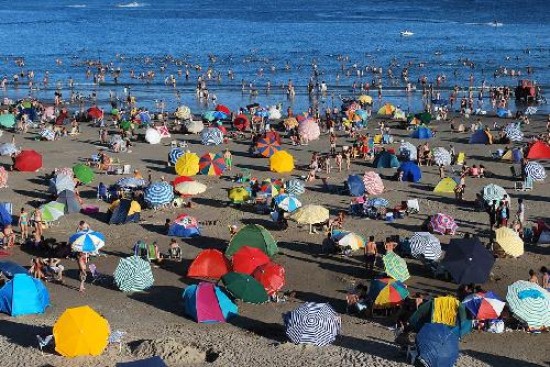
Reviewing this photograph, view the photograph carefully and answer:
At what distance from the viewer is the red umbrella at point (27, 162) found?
122 feet

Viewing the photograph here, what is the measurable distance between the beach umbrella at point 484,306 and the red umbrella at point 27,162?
23.0 m

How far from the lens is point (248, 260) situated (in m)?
23.7

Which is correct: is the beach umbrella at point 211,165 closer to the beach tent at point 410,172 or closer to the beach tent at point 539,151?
the beach tent at point 410,172

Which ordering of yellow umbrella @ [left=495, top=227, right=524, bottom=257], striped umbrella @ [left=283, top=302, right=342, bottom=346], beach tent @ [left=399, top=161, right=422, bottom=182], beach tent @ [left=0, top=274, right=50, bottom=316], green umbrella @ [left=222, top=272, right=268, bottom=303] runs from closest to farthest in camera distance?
striped umbrella @ [left=283, top=302, right=342, bottom=346] < beach tent @ [left=0, top=274, right=50, bottom=316] < green umbrella @ [left=222, top=272, right=268, bottom=303] < yellow umbrella @ [left=495, top=227, right=524, bottom=257] < beach tent @ [left=399, top=161, right=422, bottom=182]

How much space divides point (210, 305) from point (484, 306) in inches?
270

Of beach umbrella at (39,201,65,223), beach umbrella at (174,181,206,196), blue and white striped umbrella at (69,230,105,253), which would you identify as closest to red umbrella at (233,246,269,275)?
blue and white striped umbrella at (69,230,105,253)

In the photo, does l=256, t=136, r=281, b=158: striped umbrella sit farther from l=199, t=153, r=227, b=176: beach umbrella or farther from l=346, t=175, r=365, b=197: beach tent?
l=346, t=175, r=365, b=197: beach tent

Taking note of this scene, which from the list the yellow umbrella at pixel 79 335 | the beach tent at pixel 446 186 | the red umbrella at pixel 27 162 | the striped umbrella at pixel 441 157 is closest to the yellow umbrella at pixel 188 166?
the red umbrella at pixel 27 162

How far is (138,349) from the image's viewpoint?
19.1 metres

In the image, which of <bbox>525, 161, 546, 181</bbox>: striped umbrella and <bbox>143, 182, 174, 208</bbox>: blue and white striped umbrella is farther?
<bbox>525, 161, 546, 181</bbox>: striped umbrella

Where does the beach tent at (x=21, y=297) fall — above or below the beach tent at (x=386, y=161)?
above

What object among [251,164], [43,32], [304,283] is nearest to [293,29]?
[43,32]

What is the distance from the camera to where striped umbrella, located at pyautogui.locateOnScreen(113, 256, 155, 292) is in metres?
23.3

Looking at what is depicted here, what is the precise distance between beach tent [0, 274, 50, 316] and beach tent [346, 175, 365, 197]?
1485 cm
